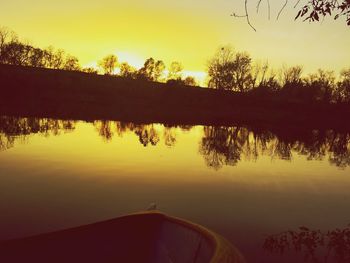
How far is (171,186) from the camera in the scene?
17.7m

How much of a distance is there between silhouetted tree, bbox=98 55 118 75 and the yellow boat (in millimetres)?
137030

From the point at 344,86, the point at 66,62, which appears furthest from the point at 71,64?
the point at 344,86

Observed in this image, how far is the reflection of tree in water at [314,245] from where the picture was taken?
33.7 feet

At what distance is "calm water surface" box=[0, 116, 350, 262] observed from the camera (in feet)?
41.0

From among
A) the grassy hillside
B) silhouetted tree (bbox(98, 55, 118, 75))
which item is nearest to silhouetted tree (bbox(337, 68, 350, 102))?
the grassy hillside

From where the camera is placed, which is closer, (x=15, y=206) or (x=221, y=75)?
(x=15, y=206)

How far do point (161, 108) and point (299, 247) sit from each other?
240 feet

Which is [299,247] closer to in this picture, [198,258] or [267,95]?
[198,258]

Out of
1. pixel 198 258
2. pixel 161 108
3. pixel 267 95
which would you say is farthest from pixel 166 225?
pixel 267 95

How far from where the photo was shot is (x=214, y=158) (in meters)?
27.0

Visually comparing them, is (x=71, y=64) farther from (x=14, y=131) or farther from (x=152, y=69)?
(x=14, y=131)

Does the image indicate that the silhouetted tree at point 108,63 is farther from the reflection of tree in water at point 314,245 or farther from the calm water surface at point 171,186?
the reflection of tree in water at point 314,245

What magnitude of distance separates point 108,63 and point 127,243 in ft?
456

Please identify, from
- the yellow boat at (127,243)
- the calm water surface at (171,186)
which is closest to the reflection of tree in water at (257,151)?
the calm water surface at (171,186)
